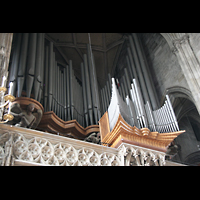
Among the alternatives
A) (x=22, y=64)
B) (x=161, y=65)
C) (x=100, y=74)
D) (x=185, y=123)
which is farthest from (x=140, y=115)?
(x=100, y=74)

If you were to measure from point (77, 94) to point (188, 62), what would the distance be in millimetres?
4143

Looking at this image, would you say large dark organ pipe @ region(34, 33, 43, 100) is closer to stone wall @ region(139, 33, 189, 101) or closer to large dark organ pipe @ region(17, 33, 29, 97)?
large dark organ pipe @ region(17, 33, 29, 97)

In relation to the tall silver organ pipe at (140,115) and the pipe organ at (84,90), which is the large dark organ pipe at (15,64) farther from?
the tall silver organ pipe at (140,115)

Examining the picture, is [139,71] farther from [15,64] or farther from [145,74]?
[15,64]

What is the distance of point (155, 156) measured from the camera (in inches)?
244

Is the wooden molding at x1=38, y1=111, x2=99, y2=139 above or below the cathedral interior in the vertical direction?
below

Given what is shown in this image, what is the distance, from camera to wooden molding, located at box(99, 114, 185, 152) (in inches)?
245

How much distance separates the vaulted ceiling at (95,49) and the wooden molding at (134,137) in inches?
253

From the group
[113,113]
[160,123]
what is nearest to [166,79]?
[160,123]

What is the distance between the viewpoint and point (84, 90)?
34.3ft

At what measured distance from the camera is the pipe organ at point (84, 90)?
7.50 meters

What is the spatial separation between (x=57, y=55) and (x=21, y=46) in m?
4.03

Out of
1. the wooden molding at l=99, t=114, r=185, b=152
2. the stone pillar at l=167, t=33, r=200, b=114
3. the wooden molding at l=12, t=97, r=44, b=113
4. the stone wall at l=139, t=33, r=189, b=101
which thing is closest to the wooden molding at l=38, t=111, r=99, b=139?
the wooden molding at l=12, t=97, r=44, b=113
